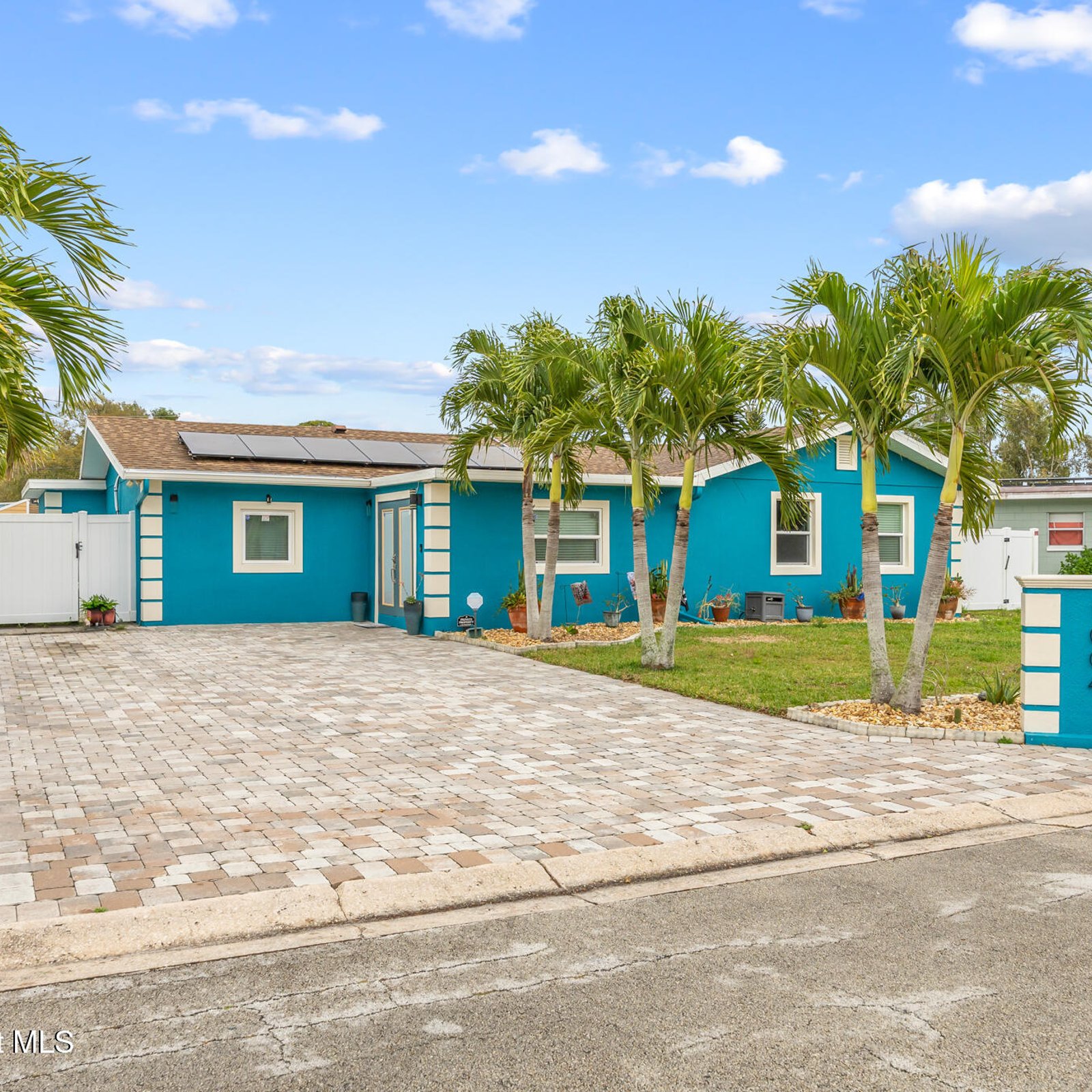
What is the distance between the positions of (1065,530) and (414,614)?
2000 centimetres

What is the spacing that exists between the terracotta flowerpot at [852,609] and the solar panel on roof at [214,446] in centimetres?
1210

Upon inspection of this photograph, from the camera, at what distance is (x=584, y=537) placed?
18.4 m

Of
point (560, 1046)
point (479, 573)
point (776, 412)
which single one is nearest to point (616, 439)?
point (776, 412)

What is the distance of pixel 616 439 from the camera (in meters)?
13.0

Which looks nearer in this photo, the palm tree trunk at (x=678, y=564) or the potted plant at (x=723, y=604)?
the palm tree trunk at (x=678, y=564)

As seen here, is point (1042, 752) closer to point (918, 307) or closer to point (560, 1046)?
point (918, 307)

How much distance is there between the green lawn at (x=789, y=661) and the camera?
10.7 m

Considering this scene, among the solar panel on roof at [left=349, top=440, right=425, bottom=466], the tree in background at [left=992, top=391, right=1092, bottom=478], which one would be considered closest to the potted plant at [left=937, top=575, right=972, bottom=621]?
the solar panel on roof at [left=349, top=440, right=425, bottom=466]

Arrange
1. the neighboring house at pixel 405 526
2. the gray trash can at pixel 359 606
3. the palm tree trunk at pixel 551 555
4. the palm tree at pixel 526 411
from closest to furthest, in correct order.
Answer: the palm tree at pixel 526 411 < the palm tree trunk at pixel 551 555 < the neighboring house at pixel 405 526 < the gray trash can at pixel 359 606

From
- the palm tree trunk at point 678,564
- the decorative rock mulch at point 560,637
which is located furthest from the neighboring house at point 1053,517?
the palm tree trunk at point 678,564

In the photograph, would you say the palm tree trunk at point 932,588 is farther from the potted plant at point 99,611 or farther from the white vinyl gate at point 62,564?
the white vinyl gate at point 62,564

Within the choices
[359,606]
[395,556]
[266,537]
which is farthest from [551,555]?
[266,537]

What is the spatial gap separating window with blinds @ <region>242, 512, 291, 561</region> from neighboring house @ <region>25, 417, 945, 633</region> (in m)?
0.03

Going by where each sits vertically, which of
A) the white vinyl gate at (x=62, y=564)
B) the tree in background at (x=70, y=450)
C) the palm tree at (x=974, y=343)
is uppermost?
the tree in background at (x=70, y=450)
